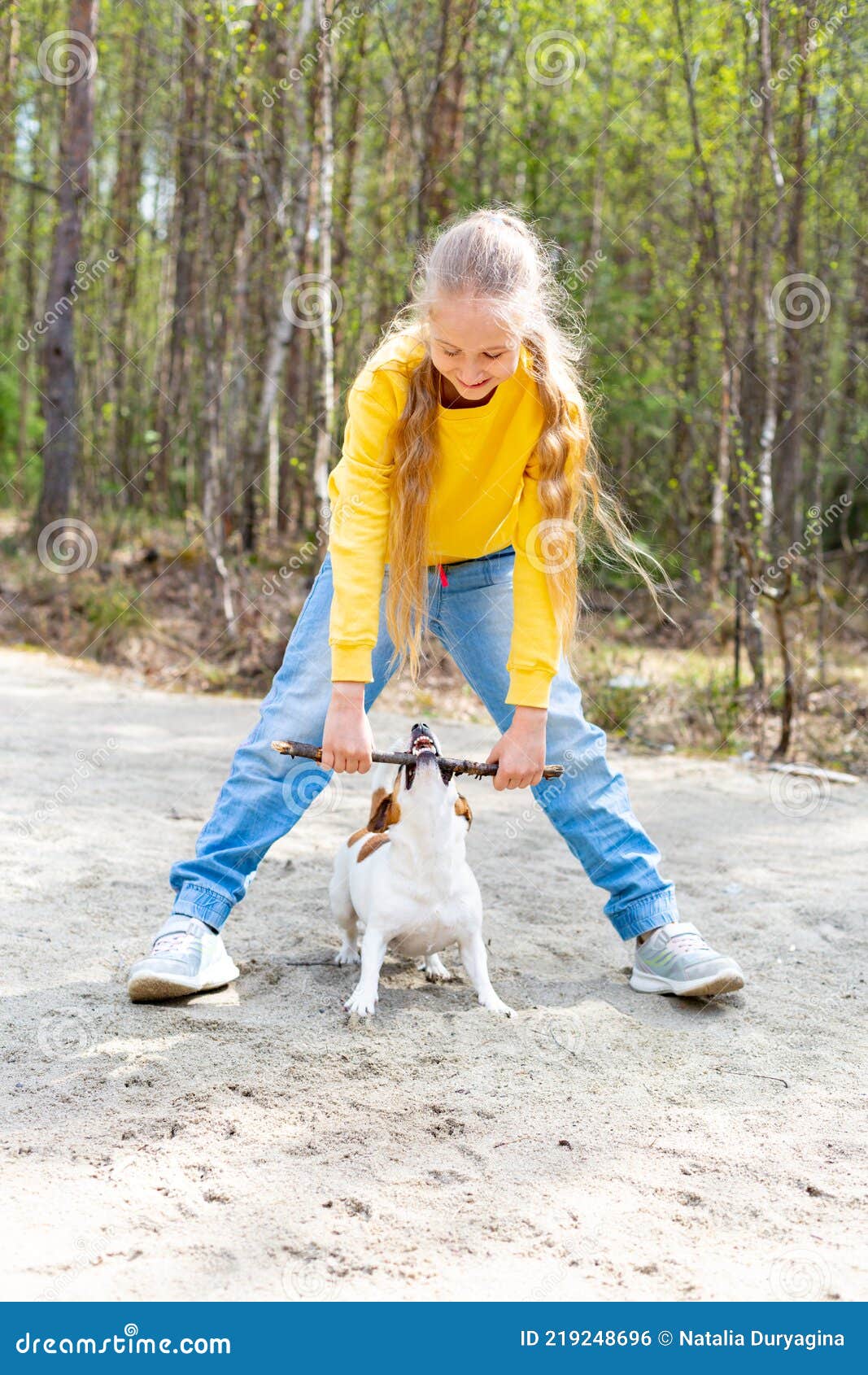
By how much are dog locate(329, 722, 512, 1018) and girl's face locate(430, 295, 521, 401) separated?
2.81 ft

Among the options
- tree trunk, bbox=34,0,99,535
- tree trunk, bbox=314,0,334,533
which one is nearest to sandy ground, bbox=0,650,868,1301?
tree trunk, bbox=314,0,334,533

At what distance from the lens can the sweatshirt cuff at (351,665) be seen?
271cm

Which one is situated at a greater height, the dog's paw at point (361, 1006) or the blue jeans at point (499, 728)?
the blue jeans at point (499, 728)

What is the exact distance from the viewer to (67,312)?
1058 cm

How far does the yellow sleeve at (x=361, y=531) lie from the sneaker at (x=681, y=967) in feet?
3.61

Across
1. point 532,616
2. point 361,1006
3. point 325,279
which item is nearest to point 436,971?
point 361,1006

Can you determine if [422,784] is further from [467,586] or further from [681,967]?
[681,967]

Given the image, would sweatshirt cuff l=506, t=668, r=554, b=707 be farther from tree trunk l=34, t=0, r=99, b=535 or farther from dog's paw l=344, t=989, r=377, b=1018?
tree trunk l=34, t=0, r=99, b=535

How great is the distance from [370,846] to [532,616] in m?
0.74

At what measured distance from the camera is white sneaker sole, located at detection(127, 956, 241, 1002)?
114 inches

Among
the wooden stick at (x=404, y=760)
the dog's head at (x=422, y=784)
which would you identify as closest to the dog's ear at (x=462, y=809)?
the dog's head at (x=422, y=784)

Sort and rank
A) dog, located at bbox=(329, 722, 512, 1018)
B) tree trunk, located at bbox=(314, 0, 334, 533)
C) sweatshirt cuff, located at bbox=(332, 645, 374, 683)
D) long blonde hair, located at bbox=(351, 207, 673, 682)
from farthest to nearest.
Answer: tree trunk, located at bbox=(314, 0, 334, 533)
dog, located at bbox=(329, 722, 512, 1018)
sweatshirt cuff, located at bbox=(332, 645, 374, 683)
long blonde hair, located at bbox=(351, 207, 673, 682)

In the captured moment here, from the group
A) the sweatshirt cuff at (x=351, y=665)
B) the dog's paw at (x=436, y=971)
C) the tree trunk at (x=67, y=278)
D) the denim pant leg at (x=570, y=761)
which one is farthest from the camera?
the tree trunk at (x=67, y=278)

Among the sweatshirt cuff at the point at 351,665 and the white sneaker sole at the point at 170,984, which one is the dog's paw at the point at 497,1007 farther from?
the sweatshirt cuff at the point at 351,665
